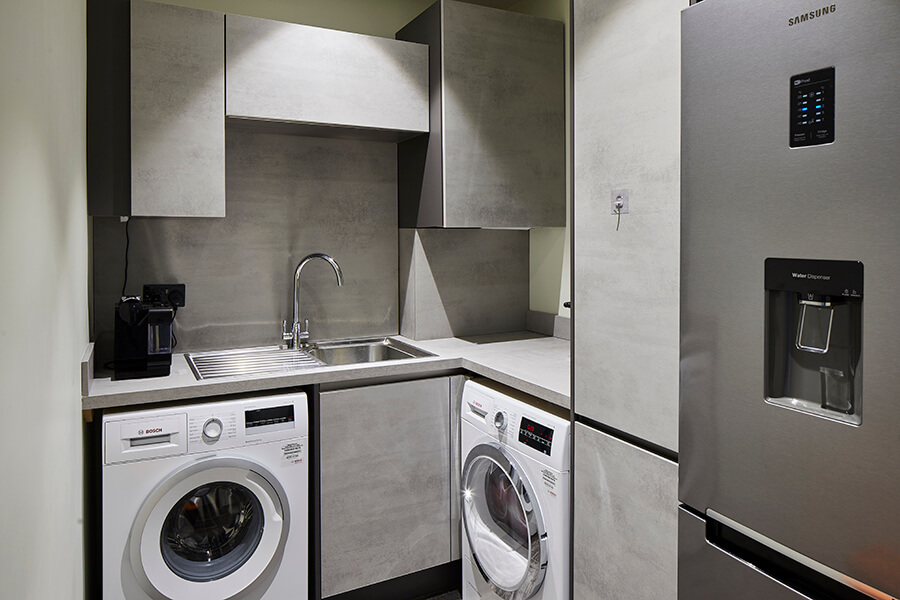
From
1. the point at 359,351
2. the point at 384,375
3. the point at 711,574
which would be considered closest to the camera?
the point at 711,574

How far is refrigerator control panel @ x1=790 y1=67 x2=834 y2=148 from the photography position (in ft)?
3.29

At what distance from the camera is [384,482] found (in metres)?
2.47

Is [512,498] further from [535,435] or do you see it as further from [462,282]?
[462,282]

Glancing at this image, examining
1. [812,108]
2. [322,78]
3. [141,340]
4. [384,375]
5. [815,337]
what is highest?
[322,78]

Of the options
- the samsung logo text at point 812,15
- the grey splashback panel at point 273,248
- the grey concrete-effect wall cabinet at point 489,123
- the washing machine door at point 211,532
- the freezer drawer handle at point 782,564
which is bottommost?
the washing machine door at point 211,532

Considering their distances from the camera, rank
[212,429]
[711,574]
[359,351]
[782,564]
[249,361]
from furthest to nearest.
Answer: [359,351] → [249,361] → [212,429] → [711,574] → [782,564]

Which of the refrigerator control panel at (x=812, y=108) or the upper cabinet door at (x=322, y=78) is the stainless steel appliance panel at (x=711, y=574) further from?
the upper cabinet door at (x=322, y=78)

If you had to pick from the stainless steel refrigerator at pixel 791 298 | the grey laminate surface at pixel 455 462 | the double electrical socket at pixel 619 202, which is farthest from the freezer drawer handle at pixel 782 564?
the grey laminate surface at pixel 455 462

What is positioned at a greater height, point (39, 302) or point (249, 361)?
point (39, 302)

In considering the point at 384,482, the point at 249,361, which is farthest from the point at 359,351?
the point at 384,482

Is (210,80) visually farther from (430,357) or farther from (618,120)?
(618,120)

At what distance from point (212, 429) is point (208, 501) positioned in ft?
0.93

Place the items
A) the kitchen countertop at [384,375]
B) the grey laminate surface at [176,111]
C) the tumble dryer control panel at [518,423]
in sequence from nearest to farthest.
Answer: the tumble dryer control panel at [518,423] → the kitchen countertop at [384,375] → the grey laminate surface at [176,111]

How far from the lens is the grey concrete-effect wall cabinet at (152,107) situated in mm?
2223
